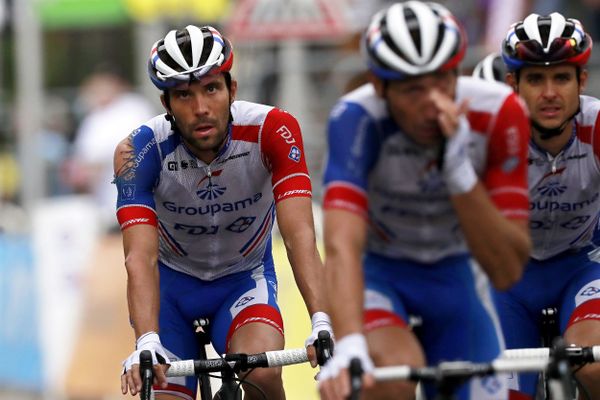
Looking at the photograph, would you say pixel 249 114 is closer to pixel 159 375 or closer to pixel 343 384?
pixel 159 375

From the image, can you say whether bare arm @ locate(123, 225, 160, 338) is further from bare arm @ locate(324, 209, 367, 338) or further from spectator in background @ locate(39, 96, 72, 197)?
spectator in background @ locate(39, 96, 72, 197)

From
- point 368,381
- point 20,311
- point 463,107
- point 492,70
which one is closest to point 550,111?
point 492,70

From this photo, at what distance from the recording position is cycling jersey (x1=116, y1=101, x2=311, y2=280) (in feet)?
26.2

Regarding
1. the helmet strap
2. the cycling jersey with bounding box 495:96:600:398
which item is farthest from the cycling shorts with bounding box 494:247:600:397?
the helmet strap

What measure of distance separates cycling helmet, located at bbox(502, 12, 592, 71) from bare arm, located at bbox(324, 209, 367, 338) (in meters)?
2.45

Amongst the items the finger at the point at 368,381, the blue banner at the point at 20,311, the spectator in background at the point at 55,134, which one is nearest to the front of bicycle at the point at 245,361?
the finger at the point at 368,381

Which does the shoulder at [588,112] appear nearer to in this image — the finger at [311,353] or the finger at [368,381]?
the finger at [311,353]

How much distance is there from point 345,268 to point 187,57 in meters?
2.30

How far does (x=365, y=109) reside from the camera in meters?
6.15

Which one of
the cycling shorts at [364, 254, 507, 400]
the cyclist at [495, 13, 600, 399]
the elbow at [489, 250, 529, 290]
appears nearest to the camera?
the elbow at [489, 250, 529, 290]

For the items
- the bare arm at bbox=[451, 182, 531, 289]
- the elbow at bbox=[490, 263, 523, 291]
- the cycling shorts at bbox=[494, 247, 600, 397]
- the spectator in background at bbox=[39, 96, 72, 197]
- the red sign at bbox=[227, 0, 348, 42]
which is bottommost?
the elbow at bbox=[490, 263, 523, 291]

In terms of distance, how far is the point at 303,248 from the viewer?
25.5 ft

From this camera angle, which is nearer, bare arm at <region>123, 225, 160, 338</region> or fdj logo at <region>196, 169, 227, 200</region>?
bare arm at <region>123, 225, 160, 338</region>

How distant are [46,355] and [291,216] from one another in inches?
409
